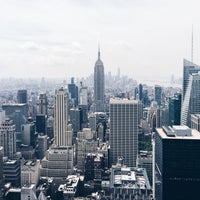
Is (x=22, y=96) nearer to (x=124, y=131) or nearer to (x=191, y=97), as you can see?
(x=124, y=131)

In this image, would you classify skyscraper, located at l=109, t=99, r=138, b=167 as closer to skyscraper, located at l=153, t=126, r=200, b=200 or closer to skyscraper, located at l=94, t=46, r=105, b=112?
skyscraper, located at l=153, t=126, r=200, b=200

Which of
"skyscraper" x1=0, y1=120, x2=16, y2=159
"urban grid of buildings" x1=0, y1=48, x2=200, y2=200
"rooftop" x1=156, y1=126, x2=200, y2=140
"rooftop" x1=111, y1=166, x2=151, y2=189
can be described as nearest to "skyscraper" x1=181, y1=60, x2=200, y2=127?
"urban grid of buildings" x1=0, y1=48, x2=200, y2=200

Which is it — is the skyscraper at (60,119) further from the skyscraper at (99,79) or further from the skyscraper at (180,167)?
the skyscraper at (99,79)

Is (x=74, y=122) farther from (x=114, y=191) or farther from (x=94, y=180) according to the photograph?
(x=114, y=191)

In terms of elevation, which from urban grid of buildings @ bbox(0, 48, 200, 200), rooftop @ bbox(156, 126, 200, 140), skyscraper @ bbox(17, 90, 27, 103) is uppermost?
skyscraper @ bbox(17, 90, 27, 103)

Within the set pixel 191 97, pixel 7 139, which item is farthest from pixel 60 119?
pixel 191 97

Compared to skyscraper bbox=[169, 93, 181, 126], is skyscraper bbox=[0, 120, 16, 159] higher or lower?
lower

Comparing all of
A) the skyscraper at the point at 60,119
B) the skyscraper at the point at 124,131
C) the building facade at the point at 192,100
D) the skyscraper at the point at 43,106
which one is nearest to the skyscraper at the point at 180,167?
the skyscraper at the point at 124,131
